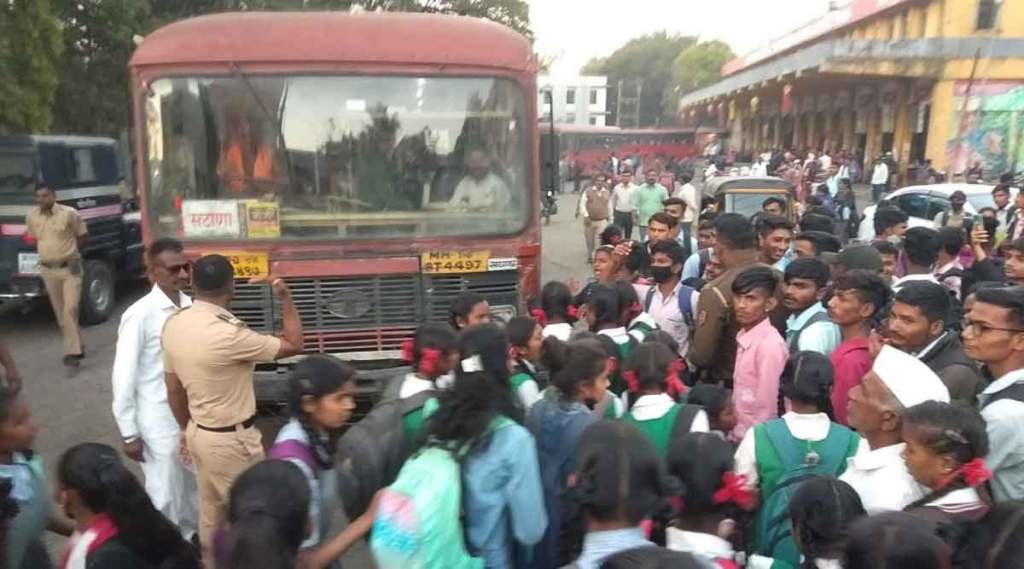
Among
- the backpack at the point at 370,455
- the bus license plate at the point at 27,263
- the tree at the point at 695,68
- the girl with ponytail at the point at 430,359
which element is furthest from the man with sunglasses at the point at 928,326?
the tree at the point at 695,68

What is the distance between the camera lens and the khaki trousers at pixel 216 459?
10.5ft

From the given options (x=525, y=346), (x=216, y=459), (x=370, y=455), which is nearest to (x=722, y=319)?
(x=525, y=346)

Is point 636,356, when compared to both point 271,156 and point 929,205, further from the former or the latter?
point 929,205

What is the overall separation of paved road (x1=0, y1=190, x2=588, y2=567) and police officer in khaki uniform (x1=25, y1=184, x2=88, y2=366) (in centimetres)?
37

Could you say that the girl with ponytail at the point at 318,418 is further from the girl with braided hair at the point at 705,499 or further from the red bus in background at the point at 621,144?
the red bus in background at the point at 621,144

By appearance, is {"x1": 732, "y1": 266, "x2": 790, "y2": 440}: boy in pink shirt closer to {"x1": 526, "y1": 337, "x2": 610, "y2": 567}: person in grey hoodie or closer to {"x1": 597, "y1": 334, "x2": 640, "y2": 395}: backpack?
{"x1": 597, "y1": 334, "x2": 640, "y2": 395}: backpack

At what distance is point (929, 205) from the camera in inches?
395

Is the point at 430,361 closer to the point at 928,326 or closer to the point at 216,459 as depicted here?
the point at 216,459

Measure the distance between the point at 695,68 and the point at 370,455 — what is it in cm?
7218

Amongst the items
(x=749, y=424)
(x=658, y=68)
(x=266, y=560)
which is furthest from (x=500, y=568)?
(x=658, y=68)

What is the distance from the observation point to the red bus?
5.01 m

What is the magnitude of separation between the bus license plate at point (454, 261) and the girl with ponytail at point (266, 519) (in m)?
3.16

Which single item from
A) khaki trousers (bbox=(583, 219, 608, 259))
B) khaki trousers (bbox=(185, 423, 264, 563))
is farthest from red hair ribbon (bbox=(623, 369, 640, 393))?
khaki trousers (bbox=(583, 219, 608, 259))

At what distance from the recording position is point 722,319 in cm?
369
